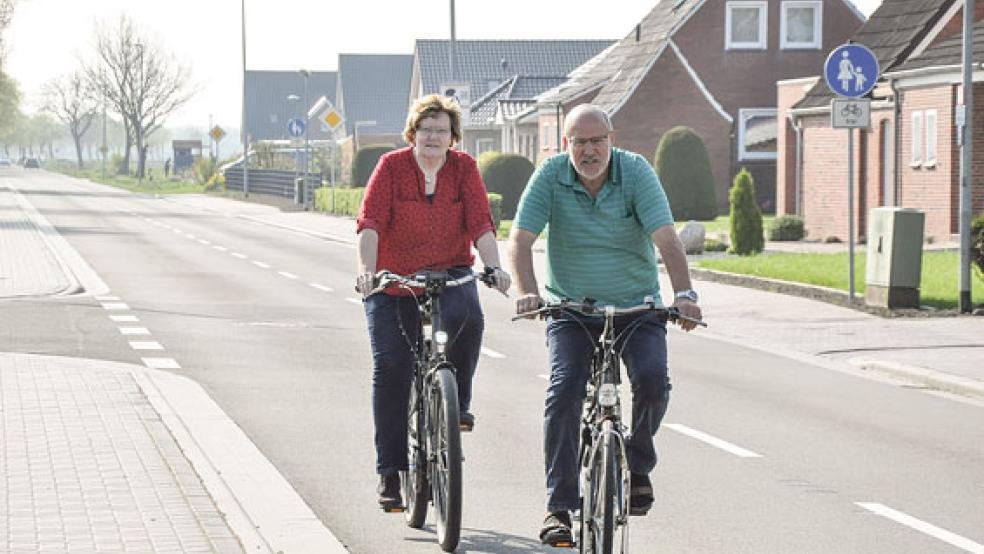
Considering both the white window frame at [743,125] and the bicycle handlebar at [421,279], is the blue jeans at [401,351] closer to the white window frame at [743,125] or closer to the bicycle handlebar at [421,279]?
the bicycle handlebar at [421,279]

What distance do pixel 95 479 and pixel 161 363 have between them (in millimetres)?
6149

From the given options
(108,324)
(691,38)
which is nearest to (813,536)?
(108,324)

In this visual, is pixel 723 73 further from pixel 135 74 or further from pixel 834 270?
pixel 135 74

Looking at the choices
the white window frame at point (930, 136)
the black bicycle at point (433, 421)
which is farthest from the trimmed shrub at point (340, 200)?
the black bicycle at point (433, 421)

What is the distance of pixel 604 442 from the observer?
611cm

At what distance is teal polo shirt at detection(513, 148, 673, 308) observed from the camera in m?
6.64

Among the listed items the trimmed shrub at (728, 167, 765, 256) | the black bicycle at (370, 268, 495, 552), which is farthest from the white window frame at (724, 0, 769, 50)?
the black bicycle at (370, 268, 495, 552)

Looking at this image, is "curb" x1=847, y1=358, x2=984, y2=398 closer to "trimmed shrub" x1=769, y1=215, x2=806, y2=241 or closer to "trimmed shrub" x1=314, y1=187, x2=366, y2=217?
"trimmed shrub" x1=769, y1=215, x2=806, y2=241

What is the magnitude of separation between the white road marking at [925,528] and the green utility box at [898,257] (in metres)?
10.9

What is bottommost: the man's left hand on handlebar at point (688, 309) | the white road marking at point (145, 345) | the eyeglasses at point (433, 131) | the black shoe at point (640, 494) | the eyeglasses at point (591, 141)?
the white road marking at point (145, 345)

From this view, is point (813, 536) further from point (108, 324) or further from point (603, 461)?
point (108, 324)

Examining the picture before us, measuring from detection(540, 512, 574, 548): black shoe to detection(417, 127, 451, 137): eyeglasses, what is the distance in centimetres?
178

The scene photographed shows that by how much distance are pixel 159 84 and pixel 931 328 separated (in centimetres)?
12390

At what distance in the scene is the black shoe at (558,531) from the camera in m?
6.64
